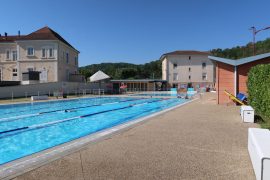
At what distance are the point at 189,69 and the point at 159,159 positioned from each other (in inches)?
2125

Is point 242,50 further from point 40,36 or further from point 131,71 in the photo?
point 40,36

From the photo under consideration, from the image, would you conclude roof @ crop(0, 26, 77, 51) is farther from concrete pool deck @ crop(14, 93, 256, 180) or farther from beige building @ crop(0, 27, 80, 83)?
concrete pool deck @ crop(14, 93, 256, 180)

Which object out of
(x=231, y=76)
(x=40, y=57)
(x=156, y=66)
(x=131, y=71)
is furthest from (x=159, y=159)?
(x=156, y=66)

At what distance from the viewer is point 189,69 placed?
5631cm

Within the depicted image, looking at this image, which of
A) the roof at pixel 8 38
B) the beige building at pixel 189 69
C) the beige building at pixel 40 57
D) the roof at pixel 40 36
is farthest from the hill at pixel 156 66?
the beige building at pixel 40 57

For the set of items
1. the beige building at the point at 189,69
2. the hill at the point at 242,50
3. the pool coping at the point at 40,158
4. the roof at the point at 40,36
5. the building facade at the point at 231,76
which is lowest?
the pool coping at the point at 40,158

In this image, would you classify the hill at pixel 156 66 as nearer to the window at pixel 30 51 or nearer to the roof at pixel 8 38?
the roof at pixel 8 38

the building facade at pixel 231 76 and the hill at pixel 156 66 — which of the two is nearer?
the building facade at pixel 231 76

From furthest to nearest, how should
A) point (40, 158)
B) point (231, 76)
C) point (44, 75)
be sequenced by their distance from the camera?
point (44, 75), point (231, 76), point (40, 158)

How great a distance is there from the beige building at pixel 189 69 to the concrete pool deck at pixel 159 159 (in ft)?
166

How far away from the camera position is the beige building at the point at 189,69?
56.1 m

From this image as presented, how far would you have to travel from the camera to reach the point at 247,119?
7.97 meters

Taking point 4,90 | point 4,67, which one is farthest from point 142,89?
point 4,90

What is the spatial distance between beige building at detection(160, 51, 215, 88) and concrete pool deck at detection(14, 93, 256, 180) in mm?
50500
